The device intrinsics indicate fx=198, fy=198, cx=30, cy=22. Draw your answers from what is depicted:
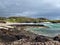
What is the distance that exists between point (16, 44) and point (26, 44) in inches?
29.7

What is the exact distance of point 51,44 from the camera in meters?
13.8

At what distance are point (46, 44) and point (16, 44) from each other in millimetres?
2276

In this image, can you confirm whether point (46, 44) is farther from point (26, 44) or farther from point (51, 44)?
point (26, 44)

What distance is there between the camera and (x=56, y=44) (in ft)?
47.1

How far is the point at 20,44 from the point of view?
47.7 ft

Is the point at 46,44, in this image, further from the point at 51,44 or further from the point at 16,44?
the point at 16,44

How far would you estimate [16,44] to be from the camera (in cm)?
1459

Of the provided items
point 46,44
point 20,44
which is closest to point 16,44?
point 20,44

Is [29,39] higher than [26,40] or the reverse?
the reverse

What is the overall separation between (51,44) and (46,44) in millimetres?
349

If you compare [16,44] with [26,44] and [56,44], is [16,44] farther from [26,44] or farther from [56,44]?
[56,44]

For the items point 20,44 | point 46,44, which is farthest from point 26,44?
point 46,44

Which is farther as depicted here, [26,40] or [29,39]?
[29,39]

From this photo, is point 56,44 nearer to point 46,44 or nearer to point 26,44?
point 46,44
